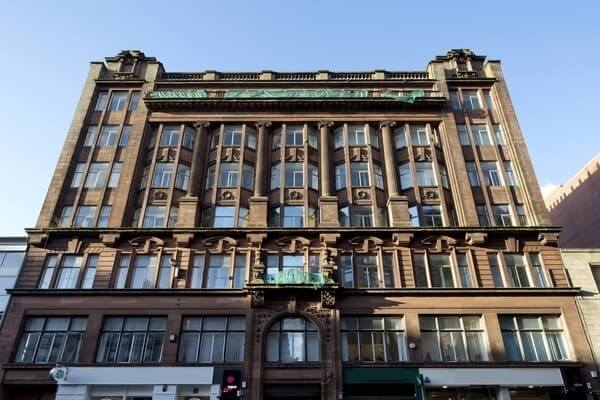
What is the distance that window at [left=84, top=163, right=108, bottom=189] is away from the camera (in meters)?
33.0

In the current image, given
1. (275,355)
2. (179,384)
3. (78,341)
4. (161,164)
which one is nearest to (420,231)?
(275,355)

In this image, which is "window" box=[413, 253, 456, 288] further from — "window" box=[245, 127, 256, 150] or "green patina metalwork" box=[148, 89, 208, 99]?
"green patina metalwork" box=[148, 89, 208, 99]

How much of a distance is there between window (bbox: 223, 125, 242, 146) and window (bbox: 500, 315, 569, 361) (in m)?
23.8

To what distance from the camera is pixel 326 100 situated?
120 feet

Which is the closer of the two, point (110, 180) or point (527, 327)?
point (527, 327)

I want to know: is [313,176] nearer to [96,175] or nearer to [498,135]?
[498,135]

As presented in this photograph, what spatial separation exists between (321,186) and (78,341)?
19.5 metres

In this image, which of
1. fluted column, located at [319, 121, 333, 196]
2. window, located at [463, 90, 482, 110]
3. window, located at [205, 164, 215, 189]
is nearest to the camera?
fluted column, located at [319, 121, 333, 196]

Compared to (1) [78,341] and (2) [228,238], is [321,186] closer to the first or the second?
(2) [228,238]

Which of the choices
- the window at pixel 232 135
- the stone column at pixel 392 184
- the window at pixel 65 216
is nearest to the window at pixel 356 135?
the stone column at pixel 392 184

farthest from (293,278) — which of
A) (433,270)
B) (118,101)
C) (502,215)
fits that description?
(118,101)

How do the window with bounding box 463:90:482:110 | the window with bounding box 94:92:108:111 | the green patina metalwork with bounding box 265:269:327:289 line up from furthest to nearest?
the window with bounding box 463:90:482:110
the window with bounding box 94:92:108:111
the green patina metalwork with bounding box 265:269:327:289

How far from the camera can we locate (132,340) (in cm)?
2644

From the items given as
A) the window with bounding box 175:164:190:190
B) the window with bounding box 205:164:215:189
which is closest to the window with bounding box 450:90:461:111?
the window with bounding box 205:164:215:189
